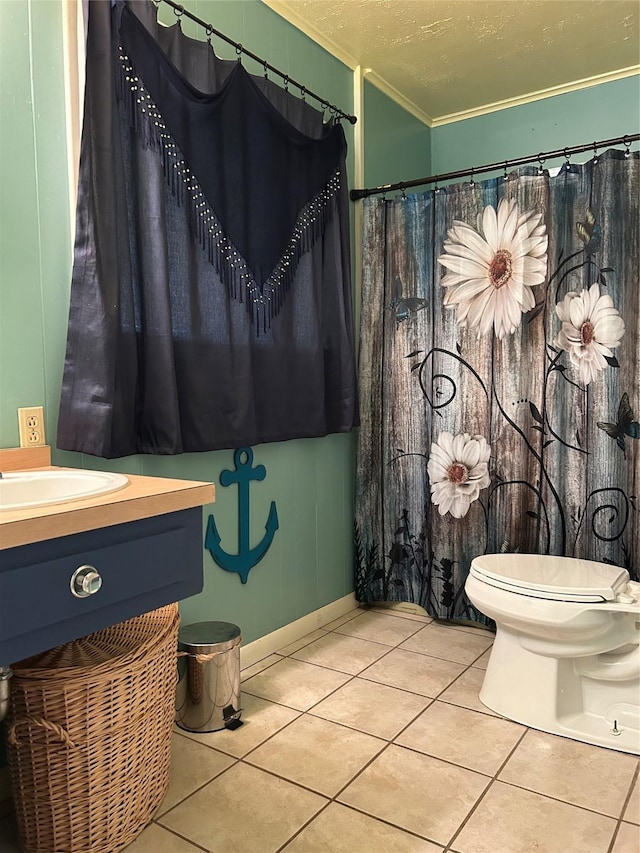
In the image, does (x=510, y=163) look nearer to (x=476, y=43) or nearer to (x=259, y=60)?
(x=476, y=43)

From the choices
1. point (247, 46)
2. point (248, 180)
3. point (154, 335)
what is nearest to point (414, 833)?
point (154, 335)

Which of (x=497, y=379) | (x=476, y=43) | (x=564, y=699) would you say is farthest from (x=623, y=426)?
(x=476, y=43)

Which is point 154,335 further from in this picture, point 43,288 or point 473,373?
point 473,373

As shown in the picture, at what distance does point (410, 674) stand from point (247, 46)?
7.16ft

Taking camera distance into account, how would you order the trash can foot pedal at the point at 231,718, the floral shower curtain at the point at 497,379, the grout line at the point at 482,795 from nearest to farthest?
the grout line at the point at 482,795 → the trash can foot pedal at the point at 231,718 → the floral shower curtain at the point at 497,379

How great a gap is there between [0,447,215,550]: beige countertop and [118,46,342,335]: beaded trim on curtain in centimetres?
85

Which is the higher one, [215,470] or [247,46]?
[247,46]

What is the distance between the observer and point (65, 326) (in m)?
1.70

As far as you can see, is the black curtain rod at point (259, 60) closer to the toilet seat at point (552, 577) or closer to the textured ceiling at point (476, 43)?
the textured ceiling at point (476, 43)

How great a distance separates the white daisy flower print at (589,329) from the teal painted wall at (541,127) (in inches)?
38.6

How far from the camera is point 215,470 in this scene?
84.4 inches

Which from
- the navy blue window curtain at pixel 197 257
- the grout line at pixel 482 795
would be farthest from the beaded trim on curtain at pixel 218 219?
the grout line at pixel 482 795

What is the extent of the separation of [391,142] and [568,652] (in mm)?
2296

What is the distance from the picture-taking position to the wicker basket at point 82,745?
1.33 metres
